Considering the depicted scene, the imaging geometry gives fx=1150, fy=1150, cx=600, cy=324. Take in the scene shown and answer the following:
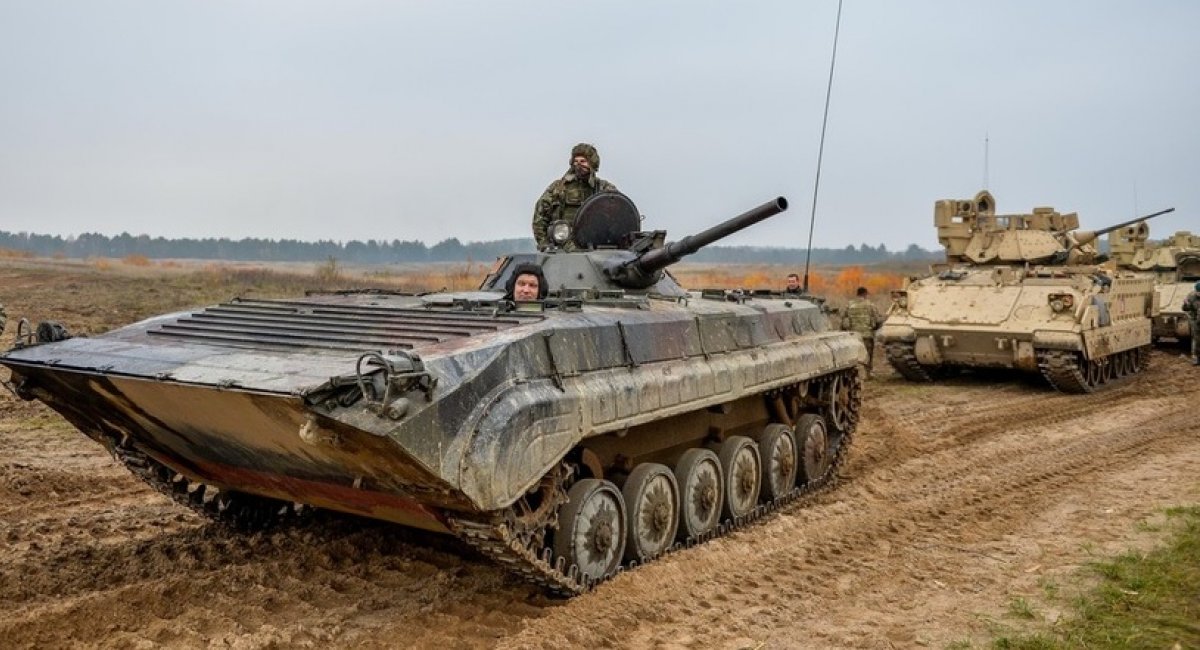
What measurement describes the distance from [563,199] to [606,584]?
4.37m

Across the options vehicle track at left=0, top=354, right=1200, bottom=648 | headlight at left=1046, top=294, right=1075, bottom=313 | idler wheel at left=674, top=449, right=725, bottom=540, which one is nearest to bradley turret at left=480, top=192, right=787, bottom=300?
idler wheel at left=674, top=449, right=725, bottom=540

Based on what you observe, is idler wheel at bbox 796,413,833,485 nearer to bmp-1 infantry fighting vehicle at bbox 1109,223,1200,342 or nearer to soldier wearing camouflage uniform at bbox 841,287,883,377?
soldier wearing camouflage uniform at bbox 841,287,883,377

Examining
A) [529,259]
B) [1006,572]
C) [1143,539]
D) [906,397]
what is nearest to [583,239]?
[529,259]

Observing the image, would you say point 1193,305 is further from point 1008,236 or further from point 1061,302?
point 1061,302

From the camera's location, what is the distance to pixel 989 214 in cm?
2008

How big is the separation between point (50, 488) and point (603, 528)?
516 centimetres

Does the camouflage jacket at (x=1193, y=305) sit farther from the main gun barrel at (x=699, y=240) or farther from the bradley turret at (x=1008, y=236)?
the main gun barrel at (x=699, y=240)

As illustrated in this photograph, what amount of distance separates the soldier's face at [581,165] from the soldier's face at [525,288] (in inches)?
92.4

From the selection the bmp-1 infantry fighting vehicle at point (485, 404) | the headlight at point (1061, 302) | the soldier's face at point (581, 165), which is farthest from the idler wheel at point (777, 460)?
the headlight at point (1061, 302)

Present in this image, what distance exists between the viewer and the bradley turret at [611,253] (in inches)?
341

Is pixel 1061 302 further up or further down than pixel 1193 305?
further up

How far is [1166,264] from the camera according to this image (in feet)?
81.9

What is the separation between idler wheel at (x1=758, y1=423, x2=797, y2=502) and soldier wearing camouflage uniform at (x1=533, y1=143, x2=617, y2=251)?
2.59m

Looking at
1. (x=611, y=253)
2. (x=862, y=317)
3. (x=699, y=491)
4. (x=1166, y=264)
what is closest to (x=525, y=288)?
(x=611, y=253)
